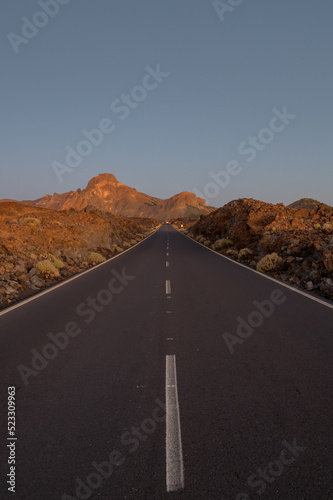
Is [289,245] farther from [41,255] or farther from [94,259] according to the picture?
[41,255]

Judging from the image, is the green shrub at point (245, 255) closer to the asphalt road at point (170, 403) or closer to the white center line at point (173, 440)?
the asphalt road at point (170, 403)

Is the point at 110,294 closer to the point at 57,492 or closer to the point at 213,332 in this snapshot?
the point at 213,332

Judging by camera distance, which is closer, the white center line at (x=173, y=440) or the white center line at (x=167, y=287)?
the white center line at (x=173, y=440)

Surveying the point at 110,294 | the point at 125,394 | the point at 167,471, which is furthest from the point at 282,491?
the point at 110,294

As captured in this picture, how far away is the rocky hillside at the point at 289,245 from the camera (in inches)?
448

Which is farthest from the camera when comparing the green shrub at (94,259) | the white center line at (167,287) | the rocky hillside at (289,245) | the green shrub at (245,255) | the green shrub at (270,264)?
the green shrub at (245,255)

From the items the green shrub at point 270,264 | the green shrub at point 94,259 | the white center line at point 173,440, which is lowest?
the white center line at point 173,440

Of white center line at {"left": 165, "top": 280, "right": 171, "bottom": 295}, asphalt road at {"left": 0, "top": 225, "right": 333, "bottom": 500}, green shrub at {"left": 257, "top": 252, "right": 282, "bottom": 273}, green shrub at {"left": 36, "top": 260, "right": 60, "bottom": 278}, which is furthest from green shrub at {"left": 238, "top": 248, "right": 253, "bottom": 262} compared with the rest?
asphalt road at {"left": 0, "top": 225, "right": 333, "bottom": 500}

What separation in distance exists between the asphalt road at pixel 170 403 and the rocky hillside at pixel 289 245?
4.12 meters

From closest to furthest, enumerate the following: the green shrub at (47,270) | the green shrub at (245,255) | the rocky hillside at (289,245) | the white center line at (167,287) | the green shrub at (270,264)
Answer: the white center line at (167,287) → the rocky hillside at (289,245) → the green shrub at (47,270) → the green shrub at (270,264) → the green shrub at (245,255)

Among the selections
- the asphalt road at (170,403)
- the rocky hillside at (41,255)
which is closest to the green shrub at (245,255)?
the rocky hillside at (41,255)

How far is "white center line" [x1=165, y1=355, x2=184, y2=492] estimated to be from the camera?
2.48 metres

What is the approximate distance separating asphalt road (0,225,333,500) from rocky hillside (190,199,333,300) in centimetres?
412

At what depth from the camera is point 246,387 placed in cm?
394
